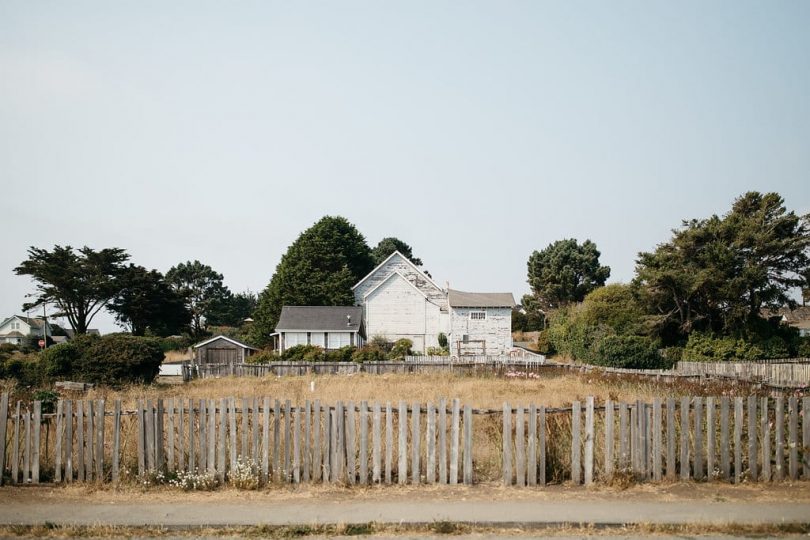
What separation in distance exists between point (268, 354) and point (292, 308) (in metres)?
11.3

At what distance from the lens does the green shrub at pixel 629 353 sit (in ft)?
128

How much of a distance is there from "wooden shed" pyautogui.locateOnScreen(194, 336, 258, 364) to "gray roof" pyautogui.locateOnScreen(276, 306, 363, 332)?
3.97 metres

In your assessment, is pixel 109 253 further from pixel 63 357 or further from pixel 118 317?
pixel 63 357

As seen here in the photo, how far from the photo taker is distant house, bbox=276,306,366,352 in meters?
55.0

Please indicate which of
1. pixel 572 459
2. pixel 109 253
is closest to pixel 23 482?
pixel 572 459

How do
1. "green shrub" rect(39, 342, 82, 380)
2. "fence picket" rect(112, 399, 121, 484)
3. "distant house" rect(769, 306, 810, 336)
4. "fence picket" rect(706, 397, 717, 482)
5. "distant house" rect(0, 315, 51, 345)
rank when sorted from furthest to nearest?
"distant house" rect(0, 315, 51, 345) → "distant house" rect(769, 306, 810, 336) → "green shrub" rect(39, 342, 82, 380) → "fence picket" rect(112, 399, 121, 484) → "fence picket" rect(706, 397, 717, 482)

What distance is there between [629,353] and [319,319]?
27177 millimetres

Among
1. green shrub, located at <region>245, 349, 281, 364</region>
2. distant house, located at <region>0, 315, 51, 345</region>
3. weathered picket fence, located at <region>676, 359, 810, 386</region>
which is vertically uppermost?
weathered picket fence, located at <region>676, 359, 810, 386</region>

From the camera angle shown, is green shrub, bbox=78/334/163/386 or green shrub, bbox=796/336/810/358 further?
green shrub, bbox=796/336/810/358

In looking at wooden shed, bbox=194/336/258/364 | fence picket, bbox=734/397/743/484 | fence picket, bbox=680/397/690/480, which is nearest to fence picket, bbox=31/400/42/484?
fence picket, bbox=680/397/690/480

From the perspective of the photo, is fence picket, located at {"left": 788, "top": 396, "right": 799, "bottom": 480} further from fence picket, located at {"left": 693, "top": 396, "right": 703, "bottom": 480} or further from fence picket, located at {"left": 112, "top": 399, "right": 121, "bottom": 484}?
fence picket, located at {"left": 112, "top": 399, "right": 121, "bottom": 484}

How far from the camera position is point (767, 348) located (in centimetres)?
4291

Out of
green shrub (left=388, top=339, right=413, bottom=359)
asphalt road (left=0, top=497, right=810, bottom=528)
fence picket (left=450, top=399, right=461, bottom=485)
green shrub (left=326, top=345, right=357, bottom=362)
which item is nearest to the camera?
asphalt road (left=0, top=497, right=810, bottom=528)

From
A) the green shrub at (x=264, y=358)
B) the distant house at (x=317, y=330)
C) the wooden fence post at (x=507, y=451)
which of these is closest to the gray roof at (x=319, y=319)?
the distant house at (x=317, y=330)
